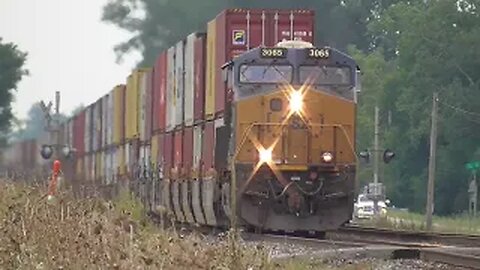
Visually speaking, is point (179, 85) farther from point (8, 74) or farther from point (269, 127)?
point (8, 74)

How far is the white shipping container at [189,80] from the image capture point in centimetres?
2628

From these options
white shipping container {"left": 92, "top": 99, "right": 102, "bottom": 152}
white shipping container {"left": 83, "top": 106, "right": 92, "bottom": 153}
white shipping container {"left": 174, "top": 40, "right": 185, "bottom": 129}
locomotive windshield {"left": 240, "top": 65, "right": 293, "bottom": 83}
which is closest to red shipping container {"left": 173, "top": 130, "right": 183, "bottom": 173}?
white shipping container {"left": 174, "top": 40, "right": 185, "bottom": 129}

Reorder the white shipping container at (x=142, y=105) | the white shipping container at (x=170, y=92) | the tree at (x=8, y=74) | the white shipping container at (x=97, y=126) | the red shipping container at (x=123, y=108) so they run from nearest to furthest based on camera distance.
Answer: the white shipping container at (x=170, y=92), the white shipping container at (x=142, y=105), the red shipping container at (x=123, y=108), the white shipping container at (x=97, y=126), the tree at (x=8, y=74)

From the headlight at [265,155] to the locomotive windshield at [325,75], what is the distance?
139 centimetres

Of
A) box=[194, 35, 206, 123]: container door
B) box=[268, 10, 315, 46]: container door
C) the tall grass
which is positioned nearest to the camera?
the tall grass

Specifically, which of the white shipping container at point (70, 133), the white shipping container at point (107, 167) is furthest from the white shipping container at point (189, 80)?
the white shipping container at point (70, 133)

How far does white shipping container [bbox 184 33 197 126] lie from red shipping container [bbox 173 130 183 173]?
0.65 metres

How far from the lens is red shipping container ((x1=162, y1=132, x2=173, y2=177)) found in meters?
28.6

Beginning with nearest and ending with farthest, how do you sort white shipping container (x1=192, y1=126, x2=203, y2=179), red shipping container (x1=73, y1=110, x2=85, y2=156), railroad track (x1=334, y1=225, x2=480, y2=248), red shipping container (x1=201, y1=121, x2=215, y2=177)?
railroad track (x1=334, y1=225, x2=480, y2=248)
red shipping container (x1=201, y1=121, x2=215, y2=177)
white shipping container (x1=192, y1=126, x2=203, y2=179)
red shipping container (x1=73, y1=110, x2=85, y2=156)

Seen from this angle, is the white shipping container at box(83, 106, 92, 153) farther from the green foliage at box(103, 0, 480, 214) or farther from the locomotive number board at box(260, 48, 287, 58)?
the locomotive number board at box(260, 48, 287, 58)

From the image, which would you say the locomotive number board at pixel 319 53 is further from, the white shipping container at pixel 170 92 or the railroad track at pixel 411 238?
the white shipping container at pixel 170 92

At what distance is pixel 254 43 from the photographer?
2341 cm

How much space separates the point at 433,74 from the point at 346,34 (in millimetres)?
20233

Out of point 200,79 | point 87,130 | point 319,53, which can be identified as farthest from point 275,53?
point 87,130
